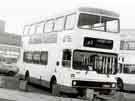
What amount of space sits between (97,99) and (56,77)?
3793 mm

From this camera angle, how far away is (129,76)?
26500 mm

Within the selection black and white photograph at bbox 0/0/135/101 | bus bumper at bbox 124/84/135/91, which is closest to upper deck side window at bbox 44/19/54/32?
black and white photograph at bbox 0/0/135/101

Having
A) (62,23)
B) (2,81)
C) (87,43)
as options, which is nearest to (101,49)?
(87,43)

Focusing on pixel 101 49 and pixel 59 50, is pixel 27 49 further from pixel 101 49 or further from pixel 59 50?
pixel 101 49

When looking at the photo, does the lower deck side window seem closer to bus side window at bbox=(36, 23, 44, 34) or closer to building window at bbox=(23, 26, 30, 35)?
bus side window at bbox=(36, 23, 44, 34)

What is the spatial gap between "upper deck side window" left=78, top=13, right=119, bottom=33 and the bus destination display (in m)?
0.57

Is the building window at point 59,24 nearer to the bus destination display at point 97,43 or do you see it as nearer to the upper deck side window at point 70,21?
the upper deck side window at point 70,21

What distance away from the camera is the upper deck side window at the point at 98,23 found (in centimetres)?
1639

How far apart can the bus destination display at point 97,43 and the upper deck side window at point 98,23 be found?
1.86 ft

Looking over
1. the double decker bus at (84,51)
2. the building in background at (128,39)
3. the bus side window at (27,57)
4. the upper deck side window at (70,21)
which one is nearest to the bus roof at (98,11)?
the double decker bus at (84,51)

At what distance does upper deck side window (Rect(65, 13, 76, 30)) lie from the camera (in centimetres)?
1666

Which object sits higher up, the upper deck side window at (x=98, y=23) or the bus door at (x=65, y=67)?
the upper deck side window at (x=98, y=23)

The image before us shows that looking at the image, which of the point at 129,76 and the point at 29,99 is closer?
the point at 29,99

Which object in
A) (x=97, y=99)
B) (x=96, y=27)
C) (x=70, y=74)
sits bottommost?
(x=97, y=99)
